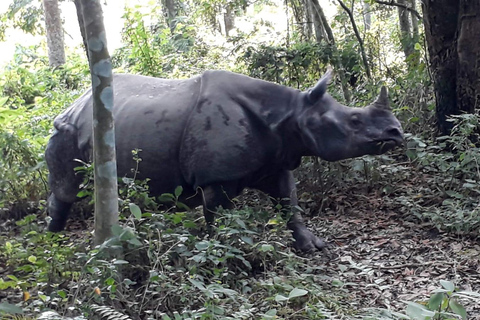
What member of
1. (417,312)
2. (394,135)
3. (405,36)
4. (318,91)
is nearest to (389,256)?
(394,135)

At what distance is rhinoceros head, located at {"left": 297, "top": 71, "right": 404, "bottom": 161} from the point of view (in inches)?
209

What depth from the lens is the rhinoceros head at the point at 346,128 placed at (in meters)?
5.30

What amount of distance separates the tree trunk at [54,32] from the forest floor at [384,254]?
31.5 ft

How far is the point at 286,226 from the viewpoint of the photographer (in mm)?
5797

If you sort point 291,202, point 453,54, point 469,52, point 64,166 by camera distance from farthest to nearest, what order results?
point 453,54, point 469,52, point 64,166, point 291,202

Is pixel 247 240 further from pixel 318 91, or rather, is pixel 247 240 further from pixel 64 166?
pixel 64 166

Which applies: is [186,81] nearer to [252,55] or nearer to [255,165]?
[255,165]

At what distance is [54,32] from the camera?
15.4m

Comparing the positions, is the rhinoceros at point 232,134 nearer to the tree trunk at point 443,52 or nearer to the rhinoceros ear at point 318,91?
the rhinoceros ear at point 318,91

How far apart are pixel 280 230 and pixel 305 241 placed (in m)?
0.67

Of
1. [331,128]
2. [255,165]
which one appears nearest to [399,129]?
[331,128]

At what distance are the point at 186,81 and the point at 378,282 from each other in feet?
8.14

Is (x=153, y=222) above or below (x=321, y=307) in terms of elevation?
above

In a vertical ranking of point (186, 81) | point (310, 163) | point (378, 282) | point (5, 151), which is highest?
point (186, 81)
